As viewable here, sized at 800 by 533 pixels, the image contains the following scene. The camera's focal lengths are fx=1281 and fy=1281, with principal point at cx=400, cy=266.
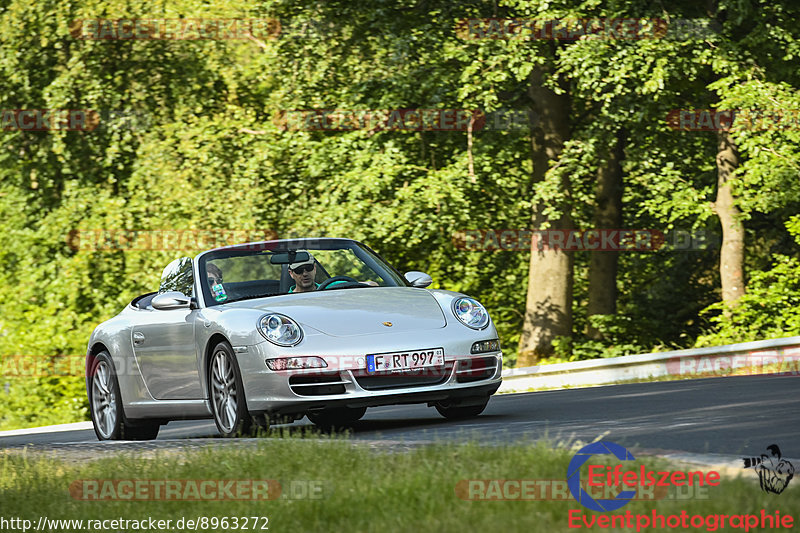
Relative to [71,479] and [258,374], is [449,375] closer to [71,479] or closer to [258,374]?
[258,374]

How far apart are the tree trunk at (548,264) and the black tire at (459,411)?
12.6 meters

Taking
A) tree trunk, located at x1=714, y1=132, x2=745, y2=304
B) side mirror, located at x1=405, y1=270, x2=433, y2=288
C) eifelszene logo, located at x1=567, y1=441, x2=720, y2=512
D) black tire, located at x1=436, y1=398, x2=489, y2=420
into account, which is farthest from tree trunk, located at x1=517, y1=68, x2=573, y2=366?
eifelszene logo, located at x1=567, y1=441, x2=720, y2=512

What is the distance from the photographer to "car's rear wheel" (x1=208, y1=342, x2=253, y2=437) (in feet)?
30.0

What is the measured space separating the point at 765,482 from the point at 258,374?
411 centimetres

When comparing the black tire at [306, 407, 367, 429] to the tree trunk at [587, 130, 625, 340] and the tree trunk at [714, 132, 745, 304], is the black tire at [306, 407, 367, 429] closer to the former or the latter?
the tree trunk at [714, 132, 745, 304]

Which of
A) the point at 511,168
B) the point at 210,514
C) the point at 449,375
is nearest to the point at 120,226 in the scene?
the point at 511,168

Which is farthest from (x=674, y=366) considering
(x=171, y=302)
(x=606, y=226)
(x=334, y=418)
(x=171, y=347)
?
(x=606, y=226)

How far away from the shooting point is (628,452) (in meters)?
6.52

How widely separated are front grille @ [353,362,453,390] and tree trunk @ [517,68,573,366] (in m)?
13.7

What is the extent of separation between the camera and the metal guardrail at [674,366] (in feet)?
50.9

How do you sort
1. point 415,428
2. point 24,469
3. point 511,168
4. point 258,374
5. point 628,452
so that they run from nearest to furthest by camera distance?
1. point 628,452
2. point 24,469
3. point 258,374
4. point 415,428
5. point 511,168

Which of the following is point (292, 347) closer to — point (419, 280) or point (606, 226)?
point (419, 280)

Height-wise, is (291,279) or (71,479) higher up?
(291,279)

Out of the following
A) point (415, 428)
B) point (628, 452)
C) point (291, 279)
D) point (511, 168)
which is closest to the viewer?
point (628, 452)
